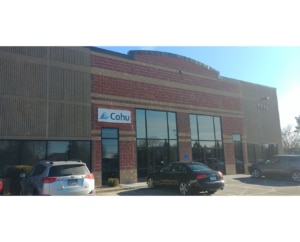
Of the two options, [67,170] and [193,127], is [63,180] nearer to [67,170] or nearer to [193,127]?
[67,170]

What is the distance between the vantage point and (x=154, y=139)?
754 inches

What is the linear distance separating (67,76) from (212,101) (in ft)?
40.9

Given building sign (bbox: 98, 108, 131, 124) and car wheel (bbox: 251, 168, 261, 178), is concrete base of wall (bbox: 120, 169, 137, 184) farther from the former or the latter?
car wheel (bbox: 251, 168, 261, 178)

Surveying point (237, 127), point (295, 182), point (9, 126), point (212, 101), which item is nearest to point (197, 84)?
point (212, 101)

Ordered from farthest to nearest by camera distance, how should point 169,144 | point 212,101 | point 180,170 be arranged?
point 212,101 → point 169,144 → point 180,170

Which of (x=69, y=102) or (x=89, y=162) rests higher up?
(x=69, y=102)

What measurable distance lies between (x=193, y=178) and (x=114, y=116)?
7.67m

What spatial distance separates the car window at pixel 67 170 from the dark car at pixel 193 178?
4.71 metres

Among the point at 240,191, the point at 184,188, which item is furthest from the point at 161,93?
the point at 184,188

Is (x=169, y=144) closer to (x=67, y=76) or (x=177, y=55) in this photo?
(x=177, y=55)

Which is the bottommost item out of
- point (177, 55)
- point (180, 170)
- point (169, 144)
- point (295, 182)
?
point (295, 182)

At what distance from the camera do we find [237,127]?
24578 mm

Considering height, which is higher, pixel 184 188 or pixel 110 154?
pixel 110 154

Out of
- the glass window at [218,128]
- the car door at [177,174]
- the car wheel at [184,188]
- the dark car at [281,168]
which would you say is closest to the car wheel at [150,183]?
the car door at [177,174]
